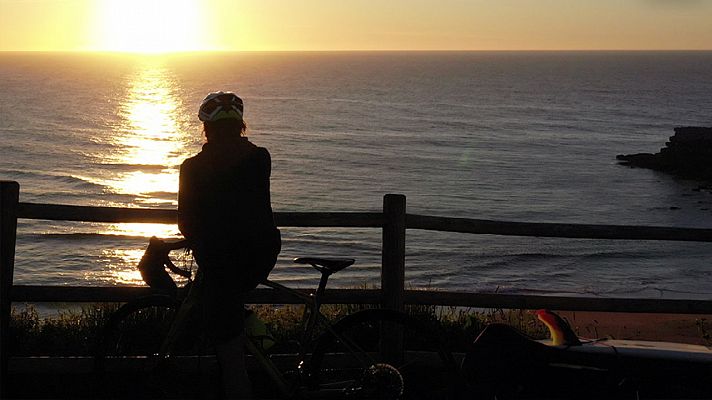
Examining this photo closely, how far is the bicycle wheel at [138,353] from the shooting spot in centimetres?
542

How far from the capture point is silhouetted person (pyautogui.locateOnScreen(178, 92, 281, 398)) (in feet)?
16.0

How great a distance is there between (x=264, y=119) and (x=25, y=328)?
106 meters

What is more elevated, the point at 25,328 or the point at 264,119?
the point at 25,328

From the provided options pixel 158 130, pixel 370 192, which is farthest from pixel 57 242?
pixel 158 130

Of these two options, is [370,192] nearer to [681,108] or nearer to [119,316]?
[119,316]

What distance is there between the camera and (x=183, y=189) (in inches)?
196

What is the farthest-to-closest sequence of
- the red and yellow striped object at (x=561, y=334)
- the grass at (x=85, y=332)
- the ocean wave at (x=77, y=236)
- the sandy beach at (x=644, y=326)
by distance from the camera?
the ocean wave at (x=77, y=236), the sandy beach at (x=644, y=326), the grass at (x=85, y=332), the red and yellow striped object at (x=561, y=334)

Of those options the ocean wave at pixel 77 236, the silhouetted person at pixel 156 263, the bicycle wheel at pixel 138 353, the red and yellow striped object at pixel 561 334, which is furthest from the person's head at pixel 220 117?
the ocean wave at pixel 77 236

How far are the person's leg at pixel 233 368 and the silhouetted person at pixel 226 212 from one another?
0.06 m

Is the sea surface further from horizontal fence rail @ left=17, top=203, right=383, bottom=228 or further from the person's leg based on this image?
the person's leg

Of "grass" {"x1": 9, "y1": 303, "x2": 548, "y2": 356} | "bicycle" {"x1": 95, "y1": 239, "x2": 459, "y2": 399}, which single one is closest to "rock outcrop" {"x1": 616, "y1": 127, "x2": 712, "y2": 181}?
"grass" {"x1": 9, "y1": 303, "x2": 548, "y2": 356}

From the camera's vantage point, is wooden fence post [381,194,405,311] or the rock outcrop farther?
the rock outcrop

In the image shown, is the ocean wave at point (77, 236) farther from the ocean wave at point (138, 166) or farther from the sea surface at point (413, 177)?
the ocean wave at point (138, 166)

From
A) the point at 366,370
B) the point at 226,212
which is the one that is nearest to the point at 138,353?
the point at 366,370
